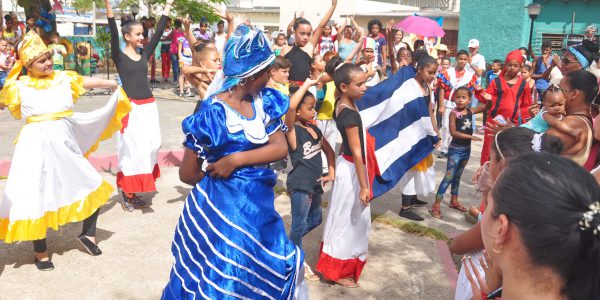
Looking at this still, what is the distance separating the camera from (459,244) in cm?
262

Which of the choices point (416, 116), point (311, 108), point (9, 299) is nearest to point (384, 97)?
point (416, 116)

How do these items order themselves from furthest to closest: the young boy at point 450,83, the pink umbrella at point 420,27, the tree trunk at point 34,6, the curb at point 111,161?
the tree trunk at point 34,6, the pink umbrella at point 420,27, the young boy at point 450,83, the curb at point 111,161

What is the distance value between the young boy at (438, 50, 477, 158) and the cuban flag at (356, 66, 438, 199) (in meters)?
3.07

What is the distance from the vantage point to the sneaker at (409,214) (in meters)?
6.34

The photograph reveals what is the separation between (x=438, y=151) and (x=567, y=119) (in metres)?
5.48

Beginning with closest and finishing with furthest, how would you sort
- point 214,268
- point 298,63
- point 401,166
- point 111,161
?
point 214,268 < point 401,166 < point 298,63 < point 111,161

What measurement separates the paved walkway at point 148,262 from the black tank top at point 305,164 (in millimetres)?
899

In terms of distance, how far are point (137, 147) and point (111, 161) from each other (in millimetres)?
2209

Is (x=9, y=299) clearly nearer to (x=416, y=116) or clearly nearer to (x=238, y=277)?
(x=238, y=277)

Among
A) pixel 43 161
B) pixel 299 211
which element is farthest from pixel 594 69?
pixel 43 161

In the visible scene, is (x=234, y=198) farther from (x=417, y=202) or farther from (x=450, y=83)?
(x=450, y=83)

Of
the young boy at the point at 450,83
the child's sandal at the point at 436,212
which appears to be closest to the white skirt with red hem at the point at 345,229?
the child's sandal at the point at 436,212

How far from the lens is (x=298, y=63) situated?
719 centimetres

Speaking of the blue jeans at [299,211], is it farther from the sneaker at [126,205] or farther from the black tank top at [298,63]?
the black tank top at [298,63]
